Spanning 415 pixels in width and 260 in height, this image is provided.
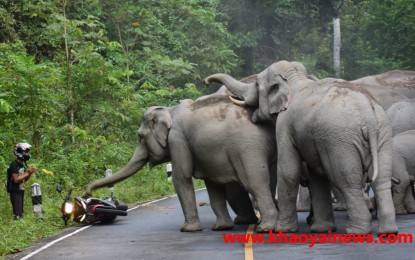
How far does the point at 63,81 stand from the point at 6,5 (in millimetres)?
5934

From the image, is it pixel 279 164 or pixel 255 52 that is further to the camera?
pixel 255 52

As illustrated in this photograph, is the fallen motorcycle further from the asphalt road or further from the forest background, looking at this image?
the forest background

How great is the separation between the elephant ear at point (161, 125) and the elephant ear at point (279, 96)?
231 cm

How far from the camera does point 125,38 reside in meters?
38.6

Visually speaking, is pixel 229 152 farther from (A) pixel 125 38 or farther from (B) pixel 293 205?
(A) pixel 125 38

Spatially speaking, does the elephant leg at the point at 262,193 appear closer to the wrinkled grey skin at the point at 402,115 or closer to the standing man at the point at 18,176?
the standing man at the point at 18,176

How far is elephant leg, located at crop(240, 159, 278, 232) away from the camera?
1638 cm

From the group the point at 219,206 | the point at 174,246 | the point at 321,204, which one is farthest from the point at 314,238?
the point at 219,206

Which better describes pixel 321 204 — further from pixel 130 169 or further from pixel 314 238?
pixel 130 169

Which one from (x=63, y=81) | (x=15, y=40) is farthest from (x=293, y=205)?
(x=15, y=40)

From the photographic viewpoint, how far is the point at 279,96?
16422 mm

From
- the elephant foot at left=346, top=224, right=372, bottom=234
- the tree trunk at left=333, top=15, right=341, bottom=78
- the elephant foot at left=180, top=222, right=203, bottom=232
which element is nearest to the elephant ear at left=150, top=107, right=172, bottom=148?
the elephant foot at left=180, top=222, right=203, bottom=232

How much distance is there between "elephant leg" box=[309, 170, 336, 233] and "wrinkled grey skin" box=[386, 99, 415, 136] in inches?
198

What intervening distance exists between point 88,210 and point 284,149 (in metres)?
5.08
